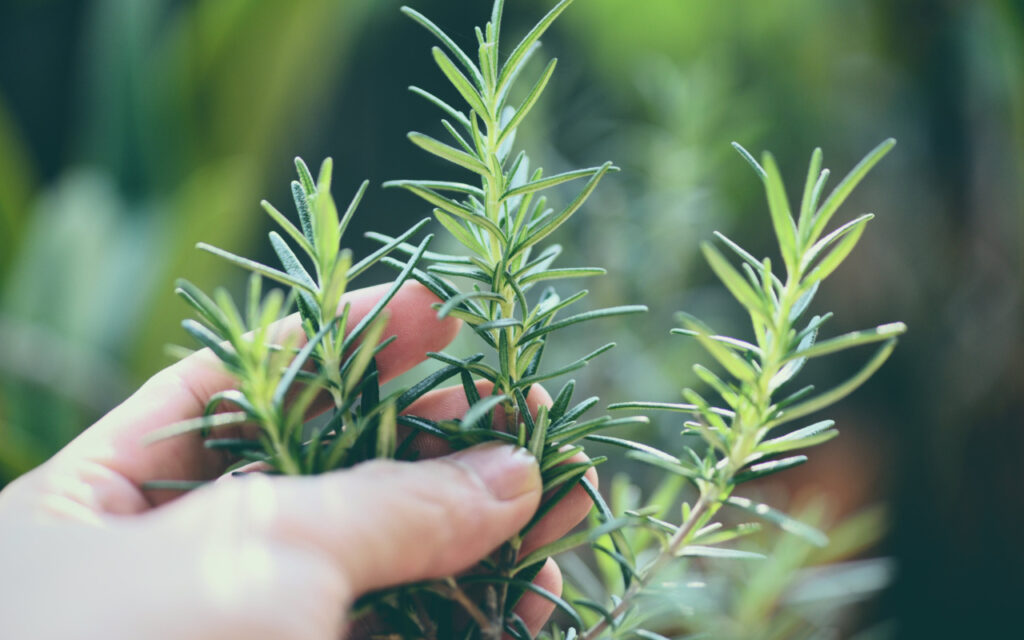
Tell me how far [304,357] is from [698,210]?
0.68 m

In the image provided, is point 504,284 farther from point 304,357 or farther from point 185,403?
Answer: point 185,403

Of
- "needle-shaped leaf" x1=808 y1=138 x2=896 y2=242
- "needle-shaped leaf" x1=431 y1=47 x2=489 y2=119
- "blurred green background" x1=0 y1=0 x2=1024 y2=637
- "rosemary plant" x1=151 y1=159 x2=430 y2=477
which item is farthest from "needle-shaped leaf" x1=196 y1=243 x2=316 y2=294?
"blurred green background" x1=0 y1=0 x2=1024 y2=637

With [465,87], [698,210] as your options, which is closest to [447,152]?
[465,87]

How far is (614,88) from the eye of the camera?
4.02ft

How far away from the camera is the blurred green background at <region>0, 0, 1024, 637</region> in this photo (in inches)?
37.6

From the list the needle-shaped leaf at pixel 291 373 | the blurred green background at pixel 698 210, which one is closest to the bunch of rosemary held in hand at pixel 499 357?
the needle-shaped leaf at pixel 291 373

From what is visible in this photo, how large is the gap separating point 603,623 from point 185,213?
132 centimetres

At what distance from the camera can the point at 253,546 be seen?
0.31 metres

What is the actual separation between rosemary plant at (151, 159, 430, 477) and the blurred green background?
54 cm

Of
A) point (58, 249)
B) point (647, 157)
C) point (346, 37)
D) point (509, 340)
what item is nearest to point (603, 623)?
point (509, 340)

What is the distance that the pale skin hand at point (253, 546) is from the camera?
30 centimetres

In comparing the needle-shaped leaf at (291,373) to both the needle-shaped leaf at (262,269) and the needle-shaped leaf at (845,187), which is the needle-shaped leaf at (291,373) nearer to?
the needle-shaped leaf at (262,269)

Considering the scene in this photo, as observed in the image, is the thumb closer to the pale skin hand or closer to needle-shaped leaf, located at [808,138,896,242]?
the pale skin hand

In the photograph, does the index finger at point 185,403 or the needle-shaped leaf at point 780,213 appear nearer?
the needle-shaped leaf at point 780,213
